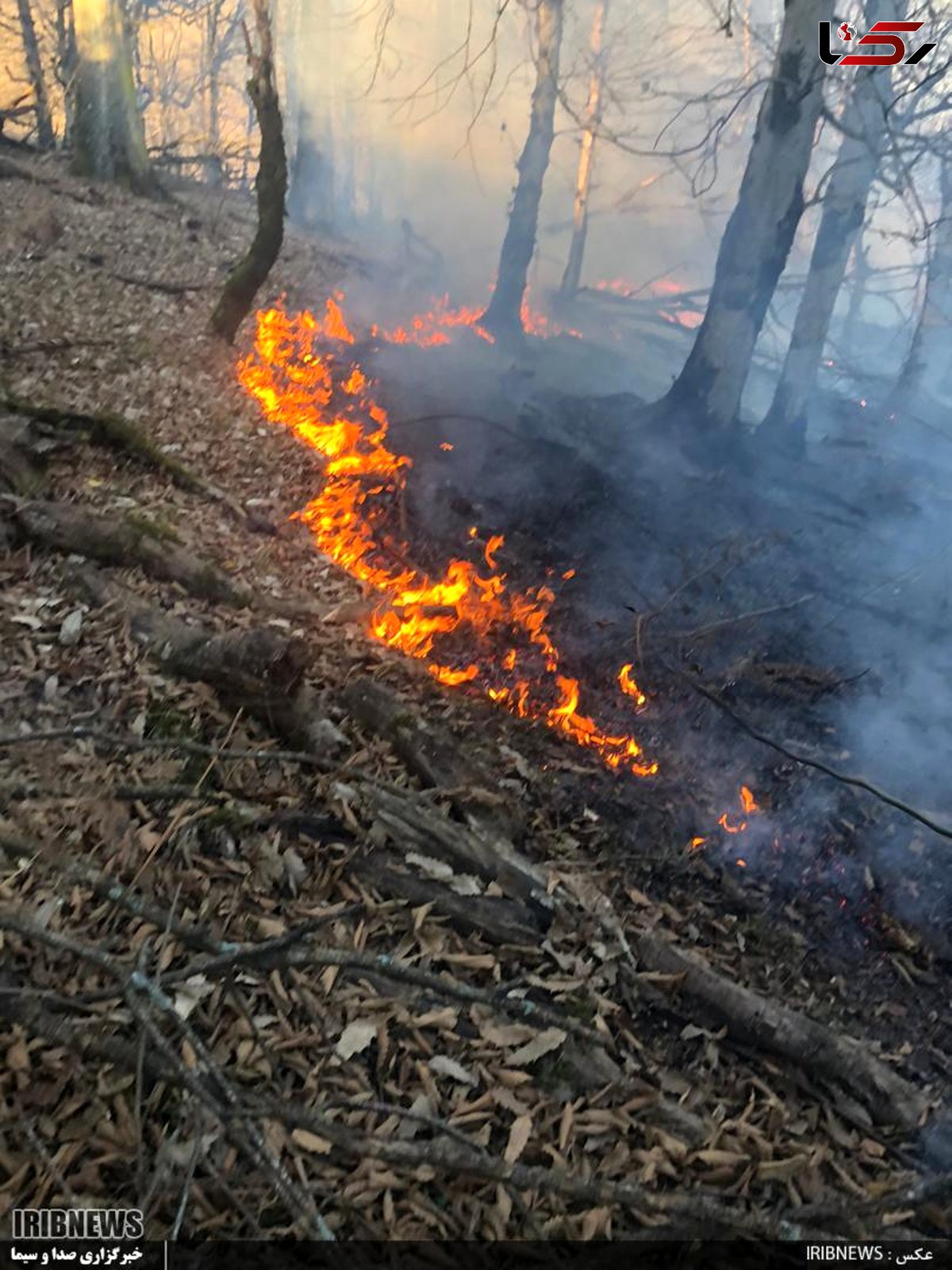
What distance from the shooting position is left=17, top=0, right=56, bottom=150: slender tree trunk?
14273 mm

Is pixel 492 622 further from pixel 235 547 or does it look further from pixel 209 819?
pixel 209 819

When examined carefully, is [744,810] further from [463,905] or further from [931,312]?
[931,312]

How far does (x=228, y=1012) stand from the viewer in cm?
274

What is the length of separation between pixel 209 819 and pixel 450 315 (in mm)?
15972

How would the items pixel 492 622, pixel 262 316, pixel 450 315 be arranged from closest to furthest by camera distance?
pixel 492 622 → pixel 262 316 → pixel 450 315

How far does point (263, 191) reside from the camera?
8773 mm

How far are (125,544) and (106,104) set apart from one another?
38.8 feet

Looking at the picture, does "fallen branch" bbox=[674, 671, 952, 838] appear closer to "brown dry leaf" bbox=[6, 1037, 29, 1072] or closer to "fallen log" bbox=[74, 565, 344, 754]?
"fallen log" bbox=[74, 565, 344, 754]

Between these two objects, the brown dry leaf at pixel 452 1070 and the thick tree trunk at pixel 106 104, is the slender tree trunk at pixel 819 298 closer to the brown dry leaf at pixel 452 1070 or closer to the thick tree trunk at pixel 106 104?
the brown dry leaf at pixel 452 1070

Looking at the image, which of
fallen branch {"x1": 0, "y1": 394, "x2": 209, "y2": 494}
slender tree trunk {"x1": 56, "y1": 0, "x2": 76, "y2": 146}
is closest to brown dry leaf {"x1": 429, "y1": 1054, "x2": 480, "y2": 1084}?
fallen branch {"x1": 0, "y1": 394, "x2": 209, "y2": 494}

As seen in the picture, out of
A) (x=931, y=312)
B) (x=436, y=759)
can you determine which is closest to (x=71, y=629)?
(x=436, y=759)

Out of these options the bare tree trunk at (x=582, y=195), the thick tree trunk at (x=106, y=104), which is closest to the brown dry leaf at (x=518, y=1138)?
the thick tree trunk at (x=106, y=104)

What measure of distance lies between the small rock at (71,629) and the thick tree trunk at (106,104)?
12.3 m

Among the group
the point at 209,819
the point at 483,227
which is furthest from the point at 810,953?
the point at 483,227
